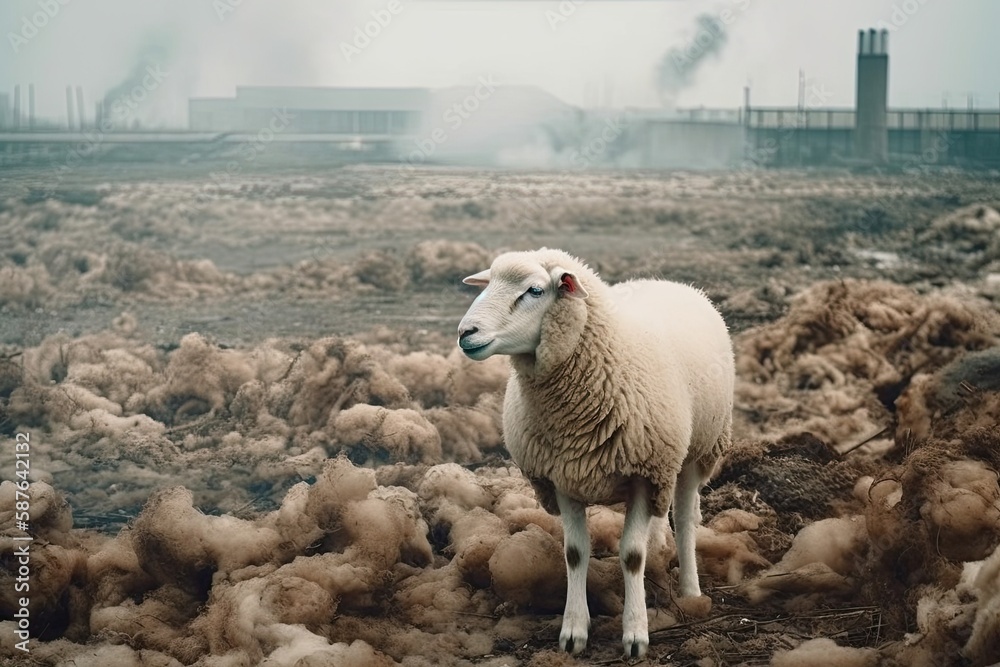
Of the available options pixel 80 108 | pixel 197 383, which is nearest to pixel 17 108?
pixel 80 108

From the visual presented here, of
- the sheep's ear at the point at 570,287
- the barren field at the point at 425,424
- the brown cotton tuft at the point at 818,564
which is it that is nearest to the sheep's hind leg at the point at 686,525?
the barren field at the point at 425,424

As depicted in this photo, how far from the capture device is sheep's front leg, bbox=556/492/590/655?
21.7ft

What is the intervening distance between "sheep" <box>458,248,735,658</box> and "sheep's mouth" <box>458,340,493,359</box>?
16 cm

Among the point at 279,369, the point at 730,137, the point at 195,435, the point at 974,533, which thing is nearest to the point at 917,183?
the point at 730,137

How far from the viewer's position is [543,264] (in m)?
6.42

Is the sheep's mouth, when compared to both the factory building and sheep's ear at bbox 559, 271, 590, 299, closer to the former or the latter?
sheep's ear at bbox 559, 271, 590, 299

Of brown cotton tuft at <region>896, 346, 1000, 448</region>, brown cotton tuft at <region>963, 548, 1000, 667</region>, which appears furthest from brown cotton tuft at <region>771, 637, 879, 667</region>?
brown cotton tuft at <region>896, 346, 1000, 448</region>

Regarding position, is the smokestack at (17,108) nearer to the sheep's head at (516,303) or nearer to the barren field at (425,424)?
the barren field at (425,424)

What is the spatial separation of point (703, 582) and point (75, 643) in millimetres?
3946

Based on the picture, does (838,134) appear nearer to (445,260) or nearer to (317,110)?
(445,260)

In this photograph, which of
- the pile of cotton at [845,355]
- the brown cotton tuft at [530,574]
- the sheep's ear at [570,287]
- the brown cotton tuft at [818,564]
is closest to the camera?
the sheep's ear at [570,287]

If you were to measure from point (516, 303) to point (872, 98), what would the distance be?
19.7 metres

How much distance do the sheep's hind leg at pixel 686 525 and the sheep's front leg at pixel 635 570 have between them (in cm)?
65

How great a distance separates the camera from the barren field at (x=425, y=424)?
22.9 ft
